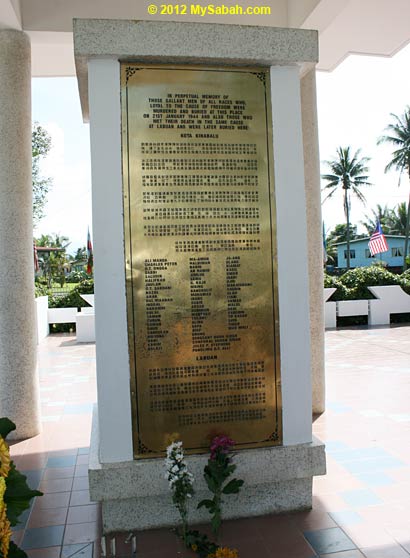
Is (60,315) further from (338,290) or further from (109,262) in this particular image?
(109,262)

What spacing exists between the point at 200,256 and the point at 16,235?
2587 mm

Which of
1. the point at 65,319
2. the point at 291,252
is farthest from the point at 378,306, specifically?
the point at 291,252

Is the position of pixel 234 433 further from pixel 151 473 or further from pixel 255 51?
pixel 255 51

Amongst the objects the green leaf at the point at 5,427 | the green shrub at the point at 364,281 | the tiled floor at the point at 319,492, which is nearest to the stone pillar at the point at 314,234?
the tiled floor at the point at 319,492

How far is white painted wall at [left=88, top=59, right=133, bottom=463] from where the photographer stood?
10.2 ft

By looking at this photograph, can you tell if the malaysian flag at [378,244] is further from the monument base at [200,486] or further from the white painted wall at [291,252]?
the monument base at [200,486]

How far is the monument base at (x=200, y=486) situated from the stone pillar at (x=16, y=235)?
2.01m

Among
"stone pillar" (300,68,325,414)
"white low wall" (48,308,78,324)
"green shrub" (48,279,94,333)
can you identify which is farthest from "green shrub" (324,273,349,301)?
"stone pillar" (300,68,325,414)

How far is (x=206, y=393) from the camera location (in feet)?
10.6

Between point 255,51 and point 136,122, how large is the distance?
852 mm

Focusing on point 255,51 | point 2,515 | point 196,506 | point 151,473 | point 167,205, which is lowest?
point 196,506

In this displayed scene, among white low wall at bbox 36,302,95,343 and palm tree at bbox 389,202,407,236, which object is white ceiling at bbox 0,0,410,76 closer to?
white low wall at bbox 36,302,95,343

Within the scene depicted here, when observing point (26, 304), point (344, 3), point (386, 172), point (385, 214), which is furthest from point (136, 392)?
point (385, 214)

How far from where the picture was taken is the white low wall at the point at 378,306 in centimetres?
1469
